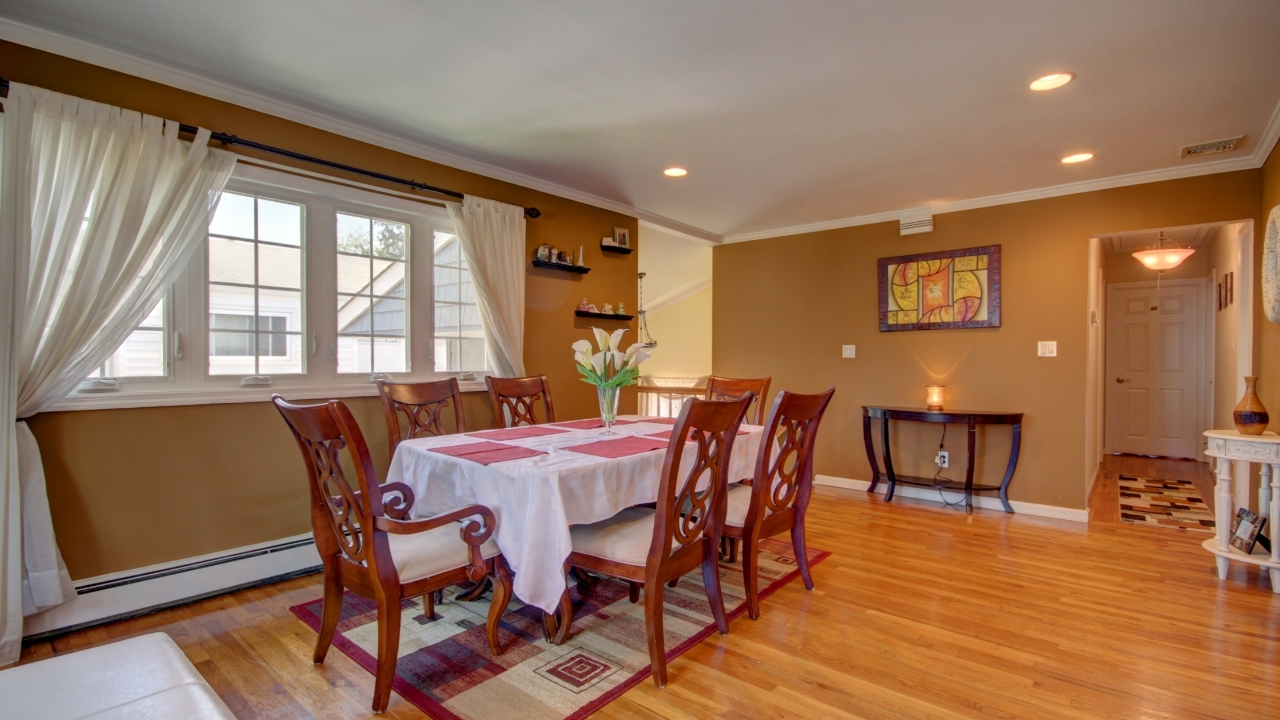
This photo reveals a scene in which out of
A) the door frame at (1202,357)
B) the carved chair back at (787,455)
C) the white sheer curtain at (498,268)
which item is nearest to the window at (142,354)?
the white sheer curtain at (498,268)

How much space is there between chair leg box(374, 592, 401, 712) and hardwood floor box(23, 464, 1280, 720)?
81 millimetres

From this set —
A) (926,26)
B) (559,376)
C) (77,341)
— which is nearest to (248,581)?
(77,341)

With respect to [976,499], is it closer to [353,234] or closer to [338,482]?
[338,482]

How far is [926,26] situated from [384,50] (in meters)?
2.10

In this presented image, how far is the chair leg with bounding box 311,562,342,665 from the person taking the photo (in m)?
2.01

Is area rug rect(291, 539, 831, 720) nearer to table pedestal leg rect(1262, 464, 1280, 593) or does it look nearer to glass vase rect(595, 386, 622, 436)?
glass vase rect(595, 386, 622, 436)

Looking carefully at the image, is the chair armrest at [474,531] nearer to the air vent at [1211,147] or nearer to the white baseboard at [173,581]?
the white baseboard at [173,581]

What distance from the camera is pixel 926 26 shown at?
2.17 meters

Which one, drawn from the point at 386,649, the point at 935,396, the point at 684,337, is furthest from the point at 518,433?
the point at 684,337

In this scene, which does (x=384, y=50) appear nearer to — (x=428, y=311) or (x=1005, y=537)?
(x=428, y=311)

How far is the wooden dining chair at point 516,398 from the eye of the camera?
3445mm

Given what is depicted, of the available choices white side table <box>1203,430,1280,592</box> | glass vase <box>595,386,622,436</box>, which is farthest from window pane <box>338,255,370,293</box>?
white side table <box>1203,430,1280,592</box>

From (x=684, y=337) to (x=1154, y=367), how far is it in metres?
5.81

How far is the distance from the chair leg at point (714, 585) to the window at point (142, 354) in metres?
2.50
